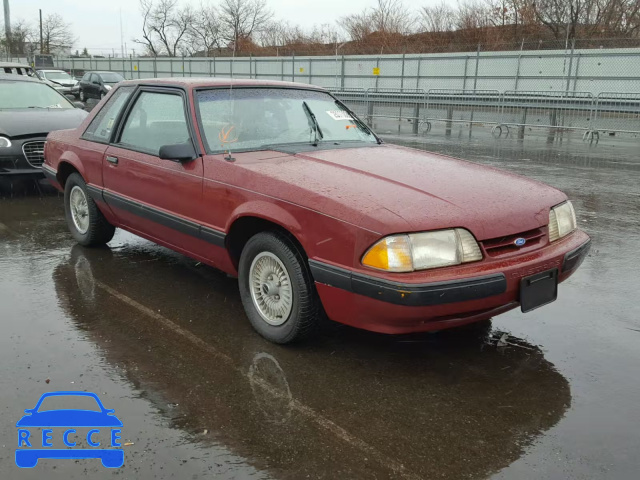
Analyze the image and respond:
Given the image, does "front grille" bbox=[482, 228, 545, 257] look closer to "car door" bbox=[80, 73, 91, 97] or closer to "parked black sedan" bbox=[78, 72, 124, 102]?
"parked black sedan" bbox=[78, 72, 124, 102]

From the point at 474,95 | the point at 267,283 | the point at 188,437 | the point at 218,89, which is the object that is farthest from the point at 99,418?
the point at 474,95

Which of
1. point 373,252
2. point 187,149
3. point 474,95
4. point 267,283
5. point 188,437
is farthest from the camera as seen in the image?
point 474,95

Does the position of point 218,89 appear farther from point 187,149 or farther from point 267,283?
point 267,283

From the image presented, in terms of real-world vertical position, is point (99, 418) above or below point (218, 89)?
below

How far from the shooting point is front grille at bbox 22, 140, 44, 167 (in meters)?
7.70

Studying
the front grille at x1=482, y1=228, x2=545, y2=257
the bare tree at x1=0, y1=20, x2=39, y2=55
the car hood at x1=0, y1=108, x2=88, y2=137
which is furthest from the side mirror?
the bare tree at x1=0, y1=20, x2=39, y2=55

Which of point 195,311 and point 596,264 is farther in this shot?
point 596,264

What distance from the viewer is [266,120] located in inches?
173

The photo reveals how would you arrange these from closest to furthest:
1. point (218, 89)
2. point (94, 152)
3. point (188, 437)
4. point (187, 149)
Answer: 1. point (188, 437)
2. point (187, 149)
3. point (218, 89)
4. point (94, 152)

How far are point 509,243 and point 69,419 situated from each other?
7.71 ft

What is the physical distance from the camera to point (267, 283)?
369cm

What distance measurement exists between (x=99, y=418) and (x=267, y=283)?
1.21 meters

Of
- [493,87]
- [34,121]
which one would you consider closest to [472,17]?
[493,87]

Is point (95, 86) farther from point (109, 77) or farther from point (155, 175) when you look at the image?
point (155, 175)
